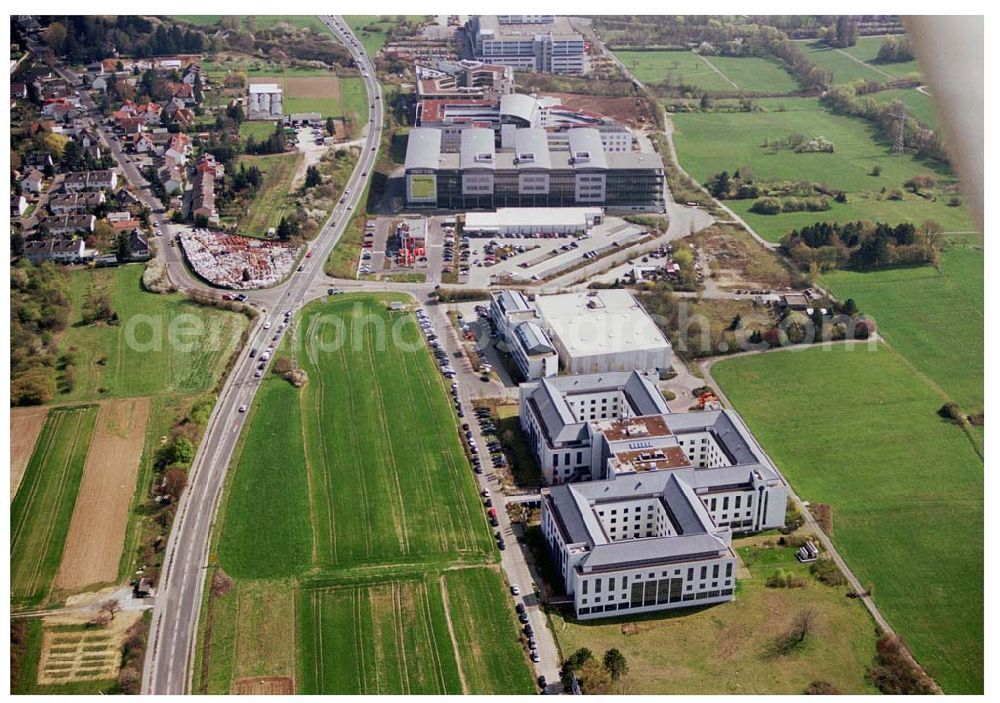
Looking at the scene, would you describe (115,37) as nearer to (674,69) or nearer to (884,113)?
(674,69)

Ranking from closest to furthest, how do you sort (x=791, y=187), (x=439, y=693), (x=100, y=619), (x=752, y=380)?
1. (x=439, y=693)
2. (x=100, y=619)
3. (x=752, y=380)
4. (x=791, y=187)

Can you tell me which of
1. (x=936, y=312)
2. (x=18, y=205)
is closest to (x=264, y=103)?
(x=18, y=205)

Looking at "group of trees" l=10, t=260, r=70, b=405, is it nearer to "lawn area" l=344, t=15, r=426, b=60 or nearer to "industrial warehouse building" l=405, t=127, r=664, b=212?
"industrial warehouse building" l=405, t=127, r=664, b=212

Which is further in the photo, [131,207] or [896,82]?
[896,82]

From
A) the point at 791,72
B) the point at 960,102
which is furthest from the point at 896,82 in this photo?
the point at 960,102

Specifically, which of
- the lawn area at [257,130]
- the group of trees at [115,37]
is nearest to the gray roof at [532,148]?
the lawn area at [257,130]

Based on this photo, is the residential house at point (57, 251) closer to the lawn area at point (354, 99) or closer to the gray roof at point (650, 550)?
the lawn area at point (354, 99)

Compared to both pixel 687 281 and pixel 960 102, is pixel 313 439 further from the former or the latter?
pixel 960 102
